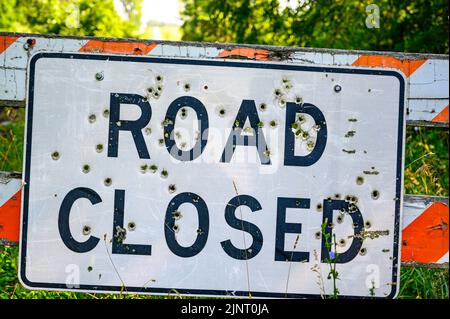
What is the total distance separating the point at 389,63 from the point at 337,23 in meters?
4.15

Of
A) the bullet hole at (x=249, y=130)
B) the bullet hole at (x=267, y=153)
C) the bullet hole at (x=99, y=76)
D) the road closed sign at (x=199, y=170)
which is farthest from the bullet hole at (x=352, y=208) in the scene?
the bullet hole at (x=99, y=76)

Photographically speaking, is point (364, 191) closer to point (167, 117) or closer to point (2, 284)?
point (167, 117)

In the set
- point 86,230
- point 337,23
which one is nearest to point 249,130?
point 86,230

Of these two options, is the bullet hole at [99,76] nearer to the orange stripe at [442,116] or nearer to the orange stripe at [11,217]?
the orange stripe at [11,217]

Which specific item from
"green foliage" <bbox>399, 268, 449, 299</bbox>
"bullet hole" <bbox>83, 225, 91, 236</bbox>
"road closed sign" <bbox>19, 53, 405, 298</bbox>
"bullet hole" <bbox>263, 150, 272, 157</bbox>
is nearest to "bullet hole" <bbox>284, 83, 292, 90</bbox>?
"road closed sign" <bbox>19, 53, 405, 298</bbox>

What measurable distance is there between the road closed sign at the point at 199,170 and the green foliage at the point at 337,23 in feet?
12.9

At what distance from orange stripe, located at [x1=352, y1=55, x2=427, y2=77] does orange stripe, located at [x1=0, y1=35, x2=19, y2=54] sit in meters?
1.29

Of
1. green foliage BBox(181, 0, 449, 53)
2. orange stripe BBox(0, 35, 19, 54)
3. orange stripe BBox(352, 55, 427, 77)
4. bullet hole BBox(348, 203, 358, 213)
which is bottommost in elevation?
bullet hole BBox(348, 203, 358, 213)

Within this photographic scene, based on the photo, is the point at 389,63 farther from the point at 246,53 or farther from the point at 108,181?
the point at 108,181

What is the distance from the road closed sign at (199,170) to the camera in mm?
2154

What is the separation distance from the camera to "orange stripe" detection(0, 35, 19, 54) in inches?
88.6

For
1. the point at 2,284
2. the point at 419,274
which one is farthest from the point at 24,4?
the point at 419,274

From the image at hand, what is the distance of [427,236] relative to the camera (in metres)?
2.28

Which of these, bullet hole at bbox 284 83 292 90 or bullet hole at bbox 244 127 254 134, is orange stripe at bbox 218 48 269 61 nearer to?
bullet hole at bbox 284 83 292 90
